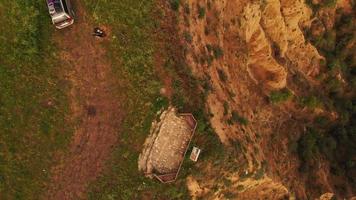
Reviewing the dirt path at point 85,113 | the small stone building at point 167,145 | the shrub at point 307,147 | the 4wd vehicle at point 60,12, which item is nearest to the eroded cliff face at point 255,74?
the shrub at point 307,147

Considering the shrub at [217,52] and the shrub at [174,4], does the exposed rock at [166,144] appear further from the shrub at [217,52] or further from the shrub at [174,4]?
the shrub at [174,4]

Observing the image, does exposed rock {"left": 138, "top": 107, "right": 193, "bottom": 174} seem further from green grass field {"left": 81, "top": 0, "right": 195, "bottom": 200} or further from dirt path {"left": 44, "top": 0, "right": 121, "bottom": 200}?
dirt path {"left": 44, "top": 0, "right": 121, "bottom": 200}

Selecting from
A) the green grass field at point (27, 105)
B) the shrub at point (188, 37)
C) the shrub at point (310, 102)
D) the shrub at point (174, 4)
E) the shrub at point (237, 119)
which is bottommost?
the green grass field at point (27, 105)

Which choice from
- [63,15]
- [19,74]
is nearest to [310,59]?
[63,15]

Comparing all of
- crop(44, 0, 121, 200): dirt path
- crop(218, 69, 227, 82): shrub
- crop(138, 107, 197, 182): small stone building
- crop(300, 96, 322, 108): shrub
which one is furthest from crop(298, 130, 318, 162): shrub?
crop(44, 0, 121, 200): dirt path

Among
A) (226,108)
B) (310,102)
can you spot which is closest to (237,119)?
(226,108)

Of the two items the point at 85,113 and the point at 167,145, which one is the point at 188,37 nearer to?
the point at 167,145
